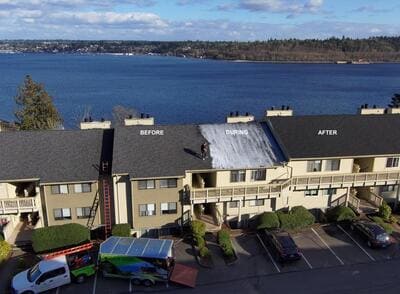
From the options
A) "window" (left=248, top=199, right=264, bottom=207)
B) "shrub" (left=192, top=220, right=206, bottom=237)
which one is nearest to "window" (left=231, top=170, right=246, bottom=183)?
"window" (left=248, top=199, right=264, bottom=207)

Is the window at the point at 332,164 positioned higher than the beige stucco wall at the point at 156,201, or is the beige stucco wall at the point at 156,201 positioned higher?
the window at the point at 332,164

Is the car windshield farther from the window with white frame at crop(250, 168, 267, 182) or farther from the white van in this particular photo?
the window with white frame at crop(250, 168, 267, 182)

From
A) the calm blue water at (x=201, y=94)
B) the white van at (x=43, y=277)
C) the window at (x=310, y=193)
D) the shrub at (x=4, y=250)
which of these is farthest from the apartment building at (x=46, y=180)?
the calm blue water at (x=201, y=94)

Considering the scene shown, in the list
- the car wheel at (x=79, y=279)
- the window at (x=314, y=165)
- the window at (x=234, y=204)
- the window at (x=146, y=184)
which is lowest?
the car wheel at (x=79, y=279)

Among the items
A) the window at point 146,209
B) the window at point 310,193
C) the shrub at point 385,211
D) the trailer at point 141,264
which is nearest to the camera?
the trailer at point 141,264

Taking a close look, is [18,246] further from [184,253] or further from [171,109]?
[171,109]

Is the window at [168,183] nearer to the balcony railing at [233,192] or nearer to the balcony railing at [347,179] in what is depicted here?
the balcony railing at [233,192]

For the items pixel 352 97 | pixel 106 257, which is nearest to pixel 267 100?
pixel 352 97
